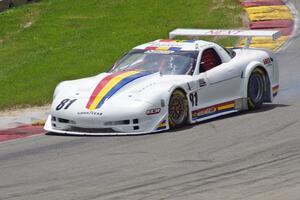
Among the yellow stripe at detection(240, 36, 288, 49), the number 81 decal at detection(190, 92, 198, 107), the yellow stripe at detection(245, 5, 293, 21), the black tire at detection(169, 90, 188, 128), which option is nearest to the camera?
the black tire at detection(169, 90, 188, 128)

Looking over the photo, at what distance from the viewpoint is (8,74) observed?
19766 millimetres

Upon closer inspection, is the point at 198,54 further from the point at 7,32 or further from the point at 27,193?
the point at 7,32

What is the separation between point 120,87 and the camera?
13820 millimetres

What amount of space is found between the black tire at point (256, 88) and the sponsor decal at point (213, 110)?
0.50 metres

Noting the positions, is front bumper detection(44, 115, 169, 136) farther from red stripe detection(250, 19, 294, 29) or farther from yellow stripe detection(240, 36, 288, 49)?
red stripe detection(250, 19, 294, 29)

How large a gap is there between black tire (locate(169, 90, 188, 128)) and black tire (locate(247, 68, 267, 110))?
5.33ft

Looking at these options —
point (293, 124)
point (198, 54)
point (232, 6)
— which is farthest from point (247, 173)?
point (232, 6)

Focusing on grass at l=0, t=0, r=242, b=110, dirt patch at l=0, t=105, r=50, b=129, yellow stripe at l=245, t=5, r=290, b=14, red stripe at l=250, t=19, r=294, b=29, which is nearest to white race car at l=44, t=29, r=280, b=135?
dirt patch at l=0, t=105, r=50, b=129

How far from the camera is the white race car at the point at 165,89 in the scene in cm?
1337

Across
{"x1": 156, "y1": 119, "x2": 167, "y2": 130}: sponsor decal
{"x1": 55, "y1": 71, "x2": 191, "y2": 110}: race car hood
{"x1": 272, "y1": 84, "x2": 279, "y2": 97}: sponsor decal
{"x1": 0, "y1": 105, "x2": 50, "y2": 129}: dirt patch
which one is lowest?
{"x1": 0, "y1": 105, "x2": 50, "y2": 129}: dirt patch

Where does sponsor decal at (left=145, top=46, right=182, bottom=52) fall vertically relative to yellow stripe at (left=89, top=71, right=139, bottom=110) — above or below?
above

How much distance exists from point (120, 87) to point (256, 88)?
106 inches

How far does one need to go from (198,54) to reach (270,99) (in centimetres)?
161

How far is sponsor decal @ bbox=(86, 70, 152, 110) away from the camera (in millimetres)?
13555
